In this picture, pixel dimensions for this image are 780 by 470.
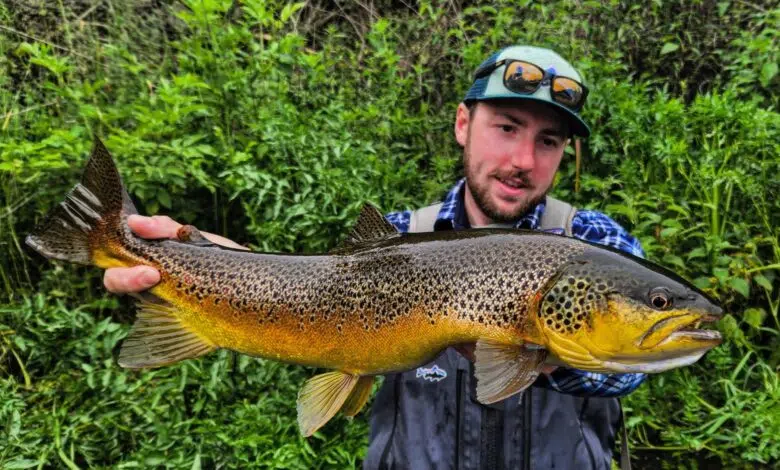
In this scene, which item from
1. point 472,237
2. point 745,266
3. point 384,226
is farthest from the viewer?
point 745,266

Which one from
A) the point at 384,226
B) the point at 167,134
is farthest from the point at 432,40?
the point at 384,226

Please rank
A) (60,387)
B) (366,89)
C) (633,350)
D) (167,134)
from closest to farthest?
(633,350), (60,387), (167,134), (366,89)

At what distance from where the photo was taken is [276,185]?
3.70 m

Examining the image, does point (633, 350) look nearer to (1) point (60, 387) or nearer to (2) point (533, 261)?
(2) point (533, 261)

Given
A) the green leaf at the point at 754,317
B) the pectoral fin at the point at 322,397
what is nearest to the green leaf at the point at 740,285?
the green leaf at the point at 754,317

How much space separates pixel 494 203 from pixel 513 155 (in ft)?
0.72

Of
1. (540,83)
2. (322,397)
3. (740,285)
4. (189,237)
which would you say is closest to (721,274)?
(740,285)

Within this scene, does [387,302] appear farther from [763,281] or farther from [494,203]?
[763,281]

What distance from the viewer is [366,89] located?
488cm

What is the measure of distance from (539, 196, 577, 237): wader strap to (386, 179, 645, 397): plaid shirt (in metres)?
0.03

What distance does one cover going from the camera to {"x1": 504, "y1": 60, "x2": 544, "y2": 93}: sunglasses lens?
2.33 metres

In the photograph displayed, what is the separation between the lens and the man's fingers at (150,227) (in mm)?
1988

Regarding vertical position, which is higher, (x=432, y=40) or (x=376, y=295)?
(x=432, y=40)

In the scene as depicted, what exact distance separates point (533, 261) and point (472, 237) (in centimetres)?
21
